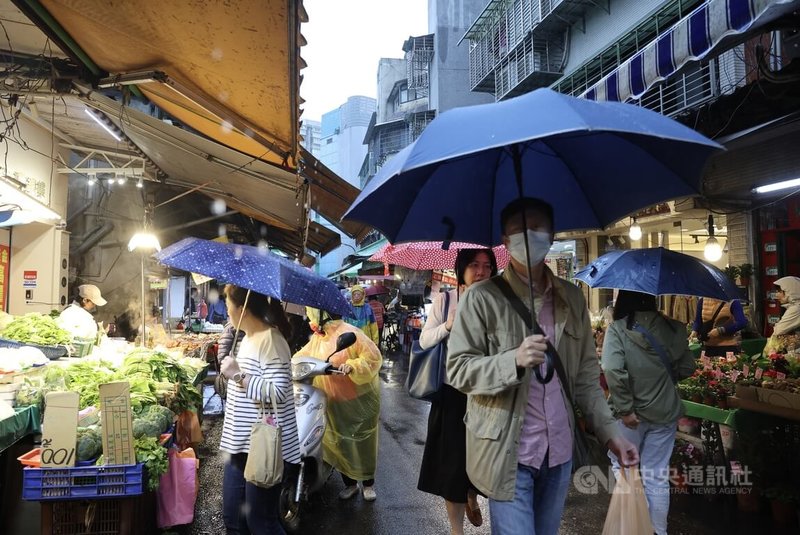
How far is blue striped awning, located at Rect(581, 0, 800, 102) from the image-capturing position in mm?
4359

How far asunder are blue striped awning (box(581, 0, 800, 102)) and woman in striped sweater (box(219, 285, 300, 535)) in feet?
15.7

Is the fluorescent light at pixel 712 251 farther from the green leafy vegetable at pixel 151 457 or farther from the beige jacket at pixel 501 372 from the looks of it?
the green leafy vegetable at pixel 151 457

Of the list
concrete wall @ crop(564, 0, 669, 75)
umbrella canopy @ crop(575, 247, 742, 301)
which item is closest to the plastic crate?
umbrella canopy @ crop(575, 247, 742, 301)

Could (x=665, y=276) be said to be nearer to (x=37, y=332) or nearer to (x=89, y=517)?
(x=89, y=517)

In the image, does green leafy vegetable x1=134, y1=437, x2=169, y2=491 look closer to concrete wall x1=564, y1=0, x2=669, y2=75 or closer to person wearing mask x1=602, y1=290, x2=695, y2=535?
person wearing mask x1=602, y1=290, x2=695, y2=535

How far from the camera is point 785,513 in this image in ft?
15.2

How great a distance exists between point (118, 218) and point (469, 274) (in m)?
9.59

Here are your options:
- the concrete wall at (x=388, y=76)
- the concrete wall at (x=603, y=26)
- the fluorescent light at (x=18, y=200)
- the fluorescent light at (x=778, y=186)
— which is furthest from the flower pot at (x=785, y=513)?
the concrete wall at (x=388, y=76)

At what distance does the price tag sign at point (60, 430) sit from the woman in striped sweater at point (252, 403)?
0.98 m

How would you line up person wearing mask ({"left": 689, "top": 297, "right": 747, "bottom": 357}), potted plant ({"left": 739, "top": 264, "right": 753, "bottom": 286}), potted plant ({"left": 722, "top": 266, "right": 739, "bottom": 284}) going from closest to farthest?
person wearing mask ({"left": 689, "top": 297, "right": 747, "bottom": 357}) → potted plant ({"left": 739, "top": 264, "right": 753, "bottom": 286}) → potted plant ({"left": 722, "top": 266, "right": 739, "bottom": 284})

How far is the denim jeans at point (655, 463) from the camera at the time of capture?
3.98 metres

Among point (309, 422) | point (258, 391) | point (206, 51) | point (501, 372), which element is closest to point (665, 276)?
point (501, 372)

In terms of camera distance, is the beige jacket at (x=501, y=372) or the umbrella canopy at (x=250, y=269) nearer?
the beige jacket at (x=501, y=372)

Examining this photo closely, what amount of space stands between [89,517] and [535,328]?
3319 millimetres
